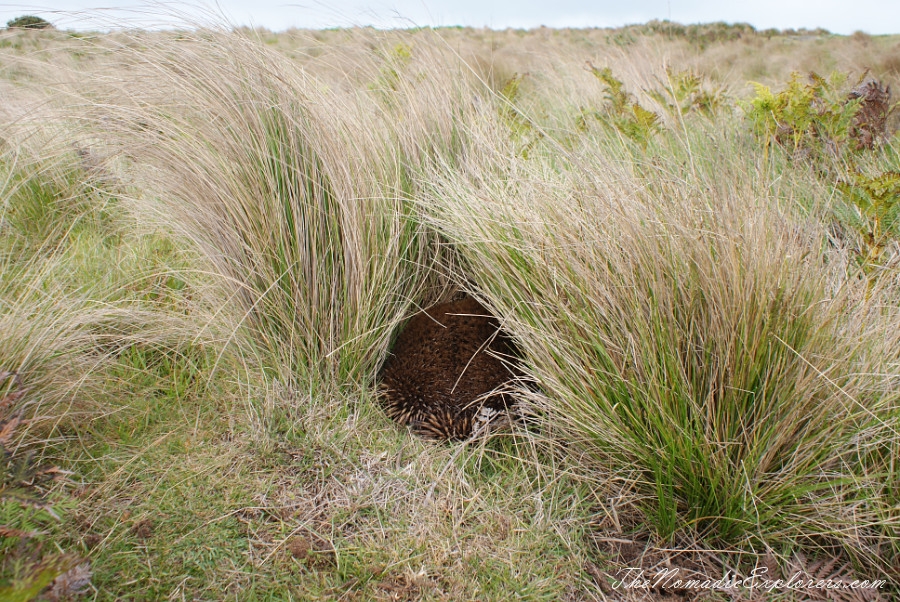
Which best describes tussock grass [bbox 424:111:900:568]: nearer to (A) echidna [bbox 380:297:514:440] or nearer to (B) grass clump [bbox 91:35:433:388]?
(A) echidna [bbox 380:297:514:440]

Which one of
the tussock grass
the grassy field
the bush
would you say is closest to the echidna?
the grassy field

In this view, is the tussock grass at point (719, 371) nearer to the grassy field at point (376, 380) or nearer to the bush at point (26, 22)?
the grassy field at point (376, 380)

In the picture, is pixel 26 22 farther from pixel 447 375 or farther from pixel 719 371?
pixel 719 371

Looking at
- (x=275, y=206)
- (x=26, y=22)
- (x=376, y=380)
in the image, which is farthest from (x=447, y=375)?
(x=26, y=22)

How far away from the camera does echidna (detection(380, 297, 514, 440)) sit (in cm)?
248

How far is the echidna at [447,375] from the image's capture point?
2.48 m

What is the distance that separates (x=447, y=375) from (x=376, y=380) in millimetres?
379

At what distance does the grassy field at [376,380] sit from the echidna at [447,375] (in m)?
0.11

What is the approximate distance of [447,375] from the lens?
2559 mm

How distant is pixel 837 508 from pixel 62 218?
165 inches

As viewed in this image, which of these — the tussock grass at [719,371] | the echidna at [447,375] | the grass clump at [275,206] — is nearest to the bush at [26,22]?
the grass clump at [275,206]

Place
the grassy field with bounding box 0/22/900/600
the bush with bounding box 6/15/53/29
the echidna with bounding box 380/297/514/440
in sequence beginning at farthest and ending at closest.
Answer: the bush with bounding box 6/15/53/29 < the echidna with bounding box 380/297/514/440 < the grassy field with bounding box 0/22/900/600

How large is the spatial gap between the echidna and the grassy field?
0.35 ft

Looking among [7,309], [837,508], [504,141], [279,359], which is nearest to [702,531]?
[837,508]
